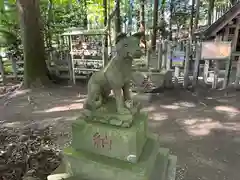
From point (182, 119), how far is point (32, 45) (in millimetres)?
5641

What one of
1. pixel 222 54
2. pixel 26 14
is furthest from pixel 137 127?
pixel 26 14

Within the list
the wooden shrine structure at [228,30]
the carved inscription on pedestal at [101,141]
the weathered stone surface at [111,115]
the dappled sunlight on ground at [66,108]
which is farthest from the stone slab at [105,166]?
the wooden shrine structure at [228,30]

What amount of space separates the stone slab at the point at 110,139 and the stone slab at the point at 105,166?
56 mm

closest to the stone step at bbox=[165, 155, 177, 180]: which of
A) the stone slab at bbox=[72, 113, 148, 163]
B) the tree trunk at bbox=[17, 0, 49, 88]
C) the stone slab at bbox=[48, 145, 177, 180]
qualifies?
the stone slab at bbox=[48, 145, 177, 180]

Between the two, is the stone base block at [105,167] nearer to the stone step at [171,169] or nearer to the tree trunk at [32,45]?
the stone step at [171,169]

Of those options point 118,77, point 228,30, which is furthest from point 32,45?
point 228,30

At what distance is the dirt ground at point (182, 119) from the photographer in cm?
347

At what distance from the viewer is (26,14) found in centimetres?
703

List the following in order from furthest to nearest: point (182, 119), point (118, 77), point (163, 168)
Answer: point (182, 119) → point (163, 168) → point (118, 77)

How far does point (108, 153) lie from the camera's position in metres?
2.17

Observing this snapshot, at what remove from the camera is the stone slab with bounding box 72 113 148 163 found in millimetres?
2049

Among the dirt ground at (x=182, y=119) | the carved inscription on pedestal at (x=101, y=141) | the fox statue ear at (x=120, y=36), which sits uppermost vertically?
the fox statue ear at (x=120, y=36)

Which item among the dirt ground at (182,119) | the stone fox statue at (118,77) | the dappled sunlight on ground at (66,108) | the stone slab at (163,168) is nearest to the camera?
the stone fox statue at (118,77)

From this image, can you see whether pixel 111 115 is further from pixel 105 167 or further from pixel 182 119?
pixel 182 119
